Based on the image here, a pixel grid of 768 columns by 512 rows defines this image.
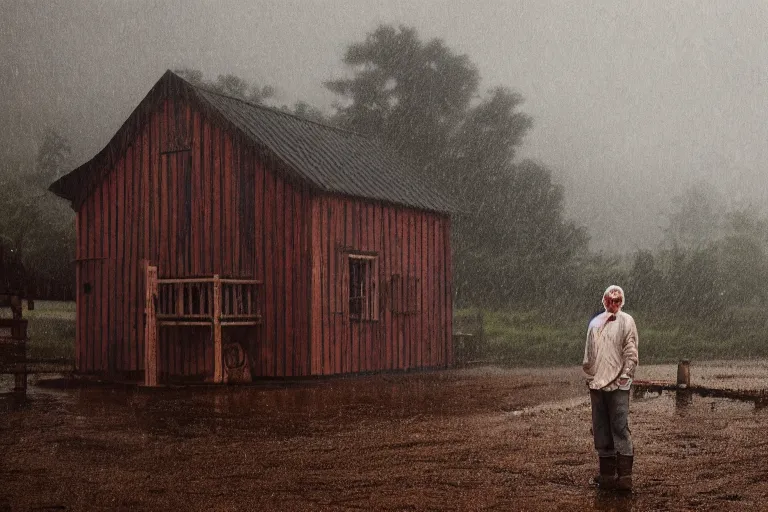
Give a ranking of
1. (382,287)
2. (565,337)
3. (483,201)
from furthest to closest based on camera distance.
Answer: (483,201) → (565,337) → (382,287)

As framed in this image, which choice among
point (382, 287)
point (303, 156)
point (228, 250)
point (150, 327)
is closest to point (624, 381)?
point (150, 327)

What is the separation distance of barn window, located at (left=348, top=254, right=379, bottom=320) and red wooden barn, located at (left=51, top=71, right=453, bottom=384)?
4 centimetres

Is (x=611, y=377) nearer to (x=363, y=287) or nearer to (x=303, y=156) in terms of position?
(x=363, y=287)

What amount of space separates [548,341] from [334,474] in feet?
83.4

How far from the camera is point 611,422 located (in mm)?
8758

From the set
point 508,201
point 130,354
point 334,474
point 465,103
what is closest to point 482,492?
point 334,474

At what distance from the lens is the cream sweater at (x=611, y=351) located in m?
8.71

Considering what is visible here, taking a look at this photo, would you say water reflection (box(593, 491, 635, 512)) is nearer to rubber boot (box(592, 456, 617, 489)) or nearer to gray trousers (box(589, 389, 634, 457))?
rubber boot (box(592, 456, 617, 489))

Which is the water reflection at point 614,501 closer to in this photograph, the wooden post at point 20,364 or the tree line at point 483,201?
the wooden post at point 20,364

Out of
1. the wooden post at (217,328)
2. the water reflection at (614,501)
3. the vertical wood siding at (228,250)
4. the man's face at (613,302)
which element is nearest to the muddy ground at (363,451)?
the water reflection at (614,501)

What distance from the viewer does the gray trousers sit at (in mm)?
8602

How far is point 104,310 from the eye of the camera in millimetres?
23078

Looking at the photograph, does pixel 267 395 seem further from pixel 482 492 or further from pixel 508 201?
pixel 508 201

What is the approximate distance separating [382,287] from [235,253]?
3.80 meters
